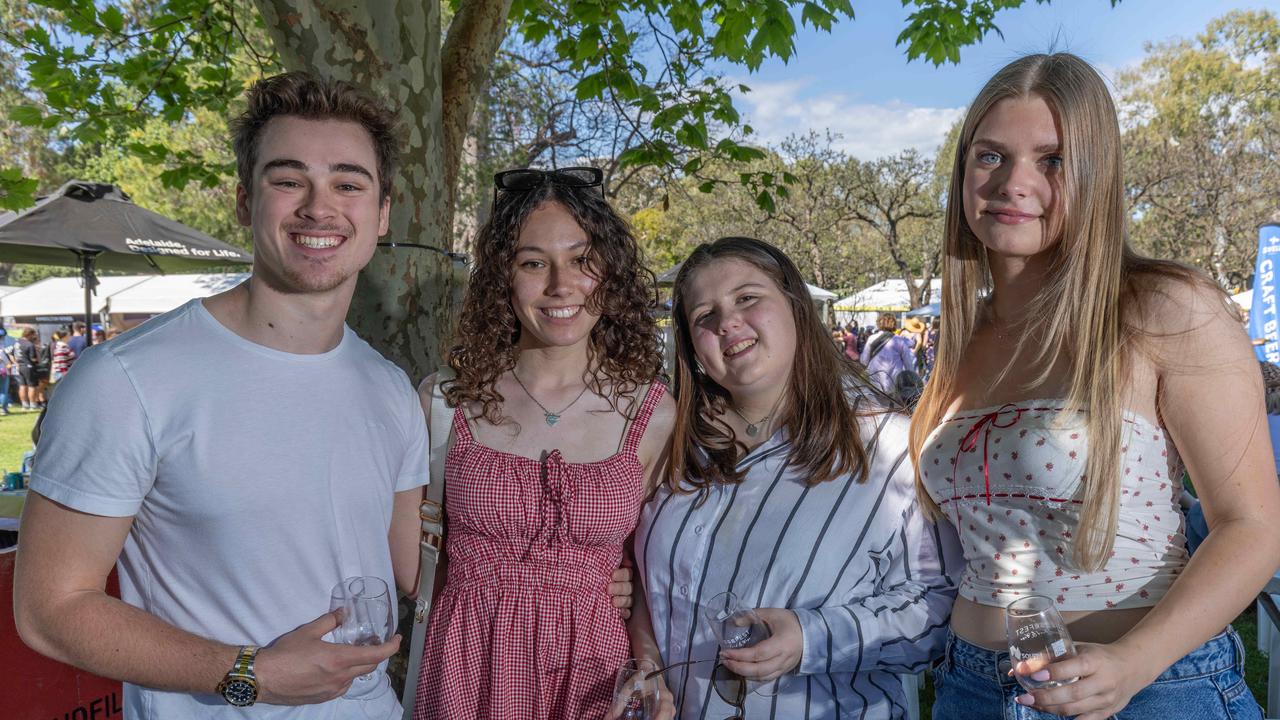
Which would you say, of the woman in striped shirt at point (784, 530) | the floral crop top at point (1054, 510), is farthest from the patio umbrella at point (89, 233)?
the floral crop top at point (1054, 510)

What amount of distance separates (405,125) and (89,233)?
8.50 meters

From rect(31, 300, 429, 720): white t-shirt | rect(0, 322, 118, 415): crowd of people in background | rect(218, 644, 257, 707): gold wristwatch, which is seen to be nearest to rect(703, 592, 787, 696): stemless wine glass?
rect(31, 300, 429, 720): white t-shirt

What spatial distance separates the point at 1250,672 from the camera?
552 cm

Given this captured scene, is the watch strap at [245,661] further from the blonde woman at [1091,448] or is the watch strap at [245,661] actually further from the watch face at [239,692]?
the blonde woman at [1091,448]

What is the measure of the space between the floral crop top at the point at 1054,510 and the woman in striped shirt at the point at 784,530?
0.27 metres

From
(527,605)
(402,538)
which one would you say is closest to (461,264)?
(402,538)

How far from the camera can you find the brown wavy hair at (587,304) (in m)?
2.61

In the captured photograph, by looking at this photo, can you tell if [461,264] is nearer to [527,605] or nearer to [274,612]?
[527,605]

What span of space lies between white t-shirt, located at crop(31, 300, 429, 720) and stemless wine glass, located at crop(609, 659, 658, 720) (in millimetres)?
633

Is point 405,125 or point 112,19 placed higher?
point 112,19

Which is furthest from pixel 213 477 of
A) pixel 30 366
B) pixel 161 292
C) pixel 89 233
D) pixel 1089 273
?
pixel 161 292

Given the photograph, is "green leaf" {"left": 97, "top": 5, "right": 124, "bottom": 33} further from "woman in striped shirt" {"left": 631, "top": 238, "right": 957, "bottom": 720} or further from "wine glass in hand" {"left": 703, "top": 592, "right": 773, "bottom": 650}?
"wine glass in hand" {"left": 703, "top": 592, "right": 773, "bottom": 650}

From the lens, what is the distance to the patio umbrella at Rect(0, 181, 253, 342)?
9.32 m

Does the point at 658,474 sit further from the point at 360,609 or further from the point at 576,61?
the point at 576,61
